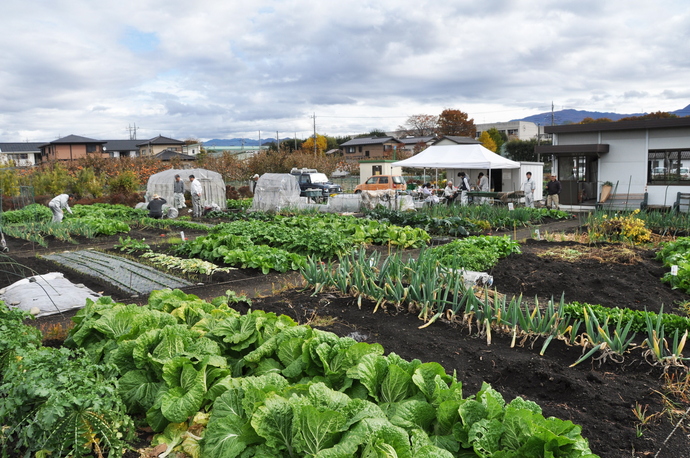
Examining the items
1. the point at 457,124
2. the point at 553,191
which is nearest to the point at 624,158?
the point at 553,191

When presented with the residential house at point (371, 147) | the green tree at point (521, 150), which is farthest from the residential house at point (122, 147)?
the green tree at point (521, 150)

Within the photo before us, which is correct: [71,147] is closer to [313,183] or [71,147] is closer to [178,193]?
[313,183]

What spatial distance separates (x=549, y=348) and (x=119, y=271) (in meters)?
6.84

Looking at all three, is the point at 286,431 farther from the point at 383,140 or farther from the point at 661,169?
the point at 383,140

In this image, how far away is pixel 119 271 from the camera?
8320 millimetres

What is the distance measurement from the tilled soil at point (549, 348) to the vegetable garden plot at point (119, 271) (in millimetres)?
290

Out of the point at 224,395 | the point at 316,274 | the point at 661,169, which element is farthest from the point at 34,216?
the point at 661,169

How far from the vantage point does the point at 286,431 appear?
2422 mm

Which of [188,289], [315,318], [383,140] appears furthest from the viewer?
[383,140]

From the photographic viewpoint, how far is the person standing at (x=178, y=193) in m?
20.2

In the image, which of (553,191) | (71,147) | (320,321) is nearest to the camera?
(320,321)

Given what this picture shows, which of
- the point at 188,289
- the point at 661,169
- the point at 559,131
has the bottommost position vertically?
the point at 188,289

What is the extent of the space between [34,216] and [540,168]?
2223cm

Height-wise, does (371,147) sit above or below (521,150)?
above
